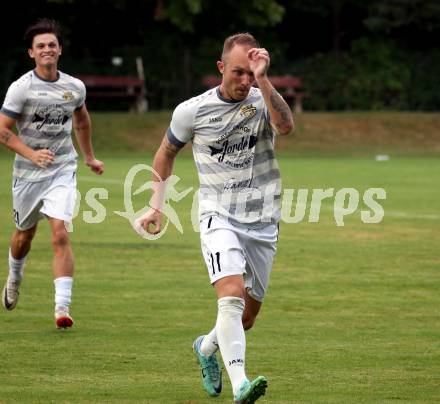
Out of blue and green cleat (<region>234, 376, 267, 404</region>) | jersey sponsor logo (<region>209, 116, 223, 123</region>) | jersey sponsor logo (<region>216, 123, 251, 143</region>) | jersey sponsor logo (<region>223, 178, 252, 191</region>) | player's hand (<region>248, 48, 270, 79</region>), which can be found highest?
player's hand (<region>248, 48, 270, 79</region>)

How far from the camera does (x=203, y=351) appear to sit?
8625mm

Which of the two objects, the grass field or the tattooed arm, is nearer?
the grass field

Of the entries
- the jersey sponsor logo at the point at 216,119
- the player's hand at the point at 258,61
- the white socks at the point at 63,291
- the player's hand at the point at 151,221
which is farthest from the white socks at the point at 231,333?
the white socks at the point at 63,291

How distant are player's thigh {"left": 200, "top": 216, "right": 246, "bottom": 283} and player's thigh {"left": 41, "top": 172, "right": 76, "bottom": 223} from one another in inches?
126

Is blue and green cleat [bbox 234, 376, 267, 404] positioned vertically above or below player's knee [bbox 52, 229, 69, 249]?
above

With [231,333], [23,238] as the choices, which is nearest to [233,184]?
[231,333]

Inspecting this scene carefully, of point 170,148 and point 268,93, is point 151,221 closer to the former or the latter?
point 170,148

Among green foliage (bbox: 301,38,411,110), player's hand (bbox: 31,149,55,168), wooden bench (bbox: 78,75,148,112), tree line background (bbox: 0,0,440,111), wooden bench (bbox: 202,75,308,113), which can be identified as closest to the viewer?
player's hand (bbox: 31,149,55,168)

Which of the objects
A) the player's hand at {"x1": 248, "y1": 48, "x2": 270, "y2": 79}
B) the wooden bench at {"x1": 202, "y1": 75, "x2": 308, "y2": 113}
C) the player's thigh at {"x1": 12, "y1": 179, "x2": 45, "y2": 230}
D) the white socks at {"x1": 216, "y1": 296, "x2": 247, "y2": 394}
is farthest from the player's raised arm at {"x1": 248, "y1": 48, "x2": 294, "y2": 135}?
the wooden bench at {"x1": 202, "y1": 75, "x2": 308, "y2": 113}

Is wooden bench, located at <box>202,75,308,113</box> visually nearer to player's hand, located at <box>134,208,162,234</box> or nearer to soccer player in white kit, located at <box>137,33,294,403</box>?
soccer player in white kit, located at <box>137,33,294,403</box>

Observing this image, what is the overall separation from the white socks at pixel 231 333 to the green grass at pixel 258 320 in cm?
40

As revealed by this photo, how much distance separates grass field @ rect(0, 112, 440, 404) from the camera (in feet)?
28.1

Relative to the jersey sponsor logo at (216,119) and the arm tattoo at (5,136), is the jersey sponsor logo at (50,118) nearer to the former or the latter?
the arm tattoo at (5,136)

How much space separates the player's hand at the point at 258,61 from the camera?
25.6ft
